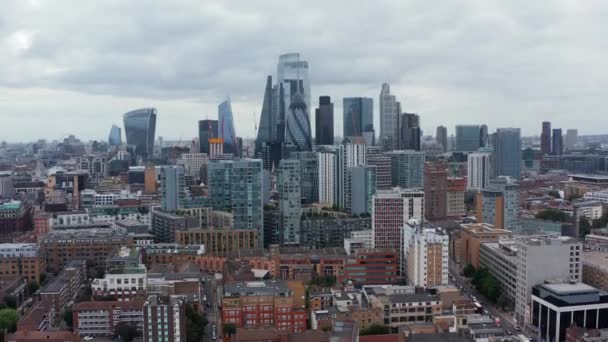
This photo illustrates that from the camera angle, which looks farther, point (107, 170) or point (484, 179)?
point (107, 170)

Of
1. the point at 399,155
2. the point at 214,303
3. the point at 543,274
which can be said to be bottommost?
the point at 214,303

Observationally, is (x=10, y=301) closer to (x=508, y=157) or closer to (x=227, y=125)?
(x=508, y=157)

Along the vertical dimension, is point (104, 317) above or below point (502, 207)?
below

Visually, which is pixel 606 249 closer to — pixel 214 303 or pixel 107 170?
pixel 214 303

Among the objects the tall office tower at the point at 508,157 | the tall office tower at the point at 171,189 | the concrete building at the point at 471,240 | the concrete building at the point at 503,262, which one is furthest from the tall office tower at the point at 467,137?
the concrete building at the point at 503,262

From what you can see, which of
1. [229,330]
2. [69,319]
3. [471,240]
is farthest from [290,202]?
[69,319]

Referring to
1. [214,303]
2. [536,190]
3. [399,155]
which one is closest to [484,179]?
[536,190]

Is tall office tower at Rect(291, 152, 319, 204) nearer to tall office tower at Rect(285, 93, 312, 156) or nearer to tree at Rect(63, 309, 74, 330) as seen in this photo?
tall office tower at Rect(285, 93, 312, 156)
